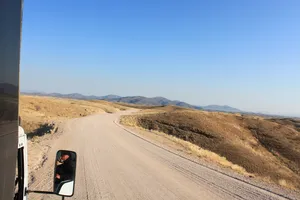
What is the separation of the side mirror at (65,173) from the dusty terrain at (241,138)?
31417 millimetres

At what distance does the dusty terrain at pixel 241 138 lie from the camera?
37.2 m

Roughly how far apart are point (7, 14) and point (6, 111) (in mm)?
663

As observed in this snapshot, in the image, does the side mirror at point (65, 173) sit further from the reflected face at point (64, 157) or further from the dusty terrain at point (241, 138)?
the dusty terrain at point (241, 138)

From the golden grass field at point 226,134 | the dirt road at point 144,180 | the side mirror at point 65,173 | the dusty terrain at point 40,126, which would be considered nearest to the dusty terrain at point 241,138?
the golden grass field at point 226,134

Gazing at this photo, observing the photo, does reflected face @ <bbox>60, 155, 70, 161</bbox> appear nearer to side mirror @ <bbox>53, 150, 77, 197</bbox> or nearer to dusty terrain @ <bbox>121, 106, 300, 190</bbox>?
side mirror @ <bbox>53, 150, 77, 197</bbox>

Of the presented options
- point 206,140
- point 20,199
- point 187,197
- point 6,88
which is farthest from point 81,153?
point 206,140

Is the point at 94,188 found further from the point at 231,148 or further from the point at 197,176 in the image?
the point at 231,148

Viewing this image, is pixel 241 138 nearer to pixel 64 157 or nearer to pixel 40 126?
pixel 40 126

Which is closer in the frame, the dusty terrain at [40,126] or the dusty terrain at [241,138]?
the dusty terrain at [40,126]

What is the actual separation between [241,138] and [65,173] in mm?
54490

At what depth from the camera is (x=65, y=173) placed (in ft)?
11.0

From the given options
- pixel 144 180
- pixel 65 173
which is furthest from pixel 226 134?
pixel 65 173

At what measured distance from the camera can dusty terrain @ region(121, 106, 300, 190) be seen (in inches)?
1463

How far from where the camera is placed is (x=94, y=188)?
10.4 metres
